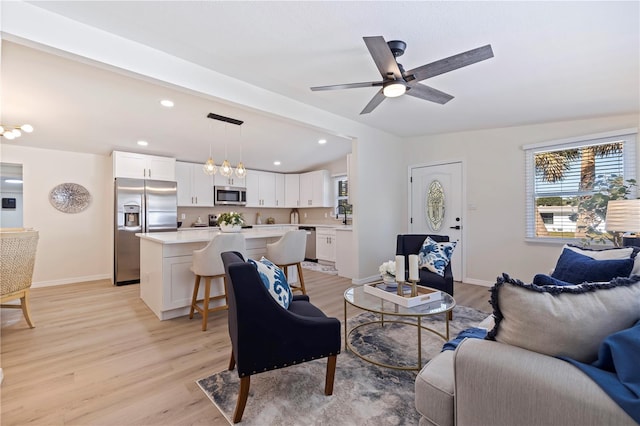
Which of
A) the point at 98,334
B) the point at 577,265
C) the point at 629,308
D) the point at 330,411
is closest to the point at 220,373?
the point at 330,411

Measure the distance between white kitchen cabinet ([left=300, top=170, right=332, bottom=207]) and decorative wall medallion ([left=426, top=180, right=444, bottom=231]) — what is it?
2.56 metres

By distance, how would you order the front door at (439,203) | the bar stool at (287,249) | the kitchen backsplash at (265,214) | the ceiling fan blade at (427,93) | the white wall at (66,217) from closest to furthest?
the ceiling fan blade at (427,93) < the bar stool at (287,249) < the white wall at (66,217) < the front door at (439,203) < the kitchen backsplash at (265,214)

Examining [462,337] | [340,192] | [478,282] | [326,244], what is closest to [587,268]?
[462,337]

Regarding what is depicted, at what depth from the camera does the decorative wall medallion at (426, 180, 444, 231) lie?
4846 mm

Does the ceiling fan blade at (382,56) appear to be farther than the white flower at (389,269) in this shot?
No

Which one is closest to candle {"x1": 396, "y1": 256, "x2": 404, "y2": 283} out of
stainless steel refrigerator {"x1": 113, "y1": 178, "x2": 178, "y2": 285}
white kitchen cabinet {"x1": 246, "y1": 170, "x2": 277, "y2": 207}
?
stainless steel refrigerator {"x1": 113, "y1": 178, "x2": 178, "y2": 285}

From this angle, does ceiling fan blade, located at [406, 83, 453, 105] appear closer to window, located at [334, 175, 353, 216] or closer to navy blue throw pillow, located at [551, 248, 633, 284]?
navy blue throw pillow, located at [551, 248, 633, 284]

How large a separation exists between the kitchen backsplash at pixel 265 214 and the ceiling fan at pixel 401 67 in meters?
4.69

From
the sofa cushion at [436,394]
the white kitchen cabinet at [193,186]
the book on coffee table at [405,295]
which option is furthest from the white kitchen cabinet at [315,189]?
the sofa cushion at [436,394]

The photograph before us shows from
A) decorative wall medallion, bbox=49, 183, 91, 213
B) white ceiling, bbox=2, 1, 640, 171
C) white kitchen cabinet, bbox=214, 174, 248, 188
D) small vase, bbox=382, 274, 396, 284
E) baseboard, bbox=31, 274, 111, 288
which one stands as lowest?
baseboard, bbox=31, 274, 111, 288

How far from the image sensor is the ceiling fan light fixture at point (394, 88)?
221 cm

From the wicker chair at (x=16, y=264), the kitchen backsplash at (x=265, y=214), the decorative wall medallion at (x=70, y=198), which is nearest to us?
the wicker chair at (x=16, y=264)

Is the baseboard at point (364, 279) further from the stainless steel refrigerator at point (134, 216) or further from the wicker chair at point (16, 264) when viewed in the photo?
the wicker chair at point (16, 264)

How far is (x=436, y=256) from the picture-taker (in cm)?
319
